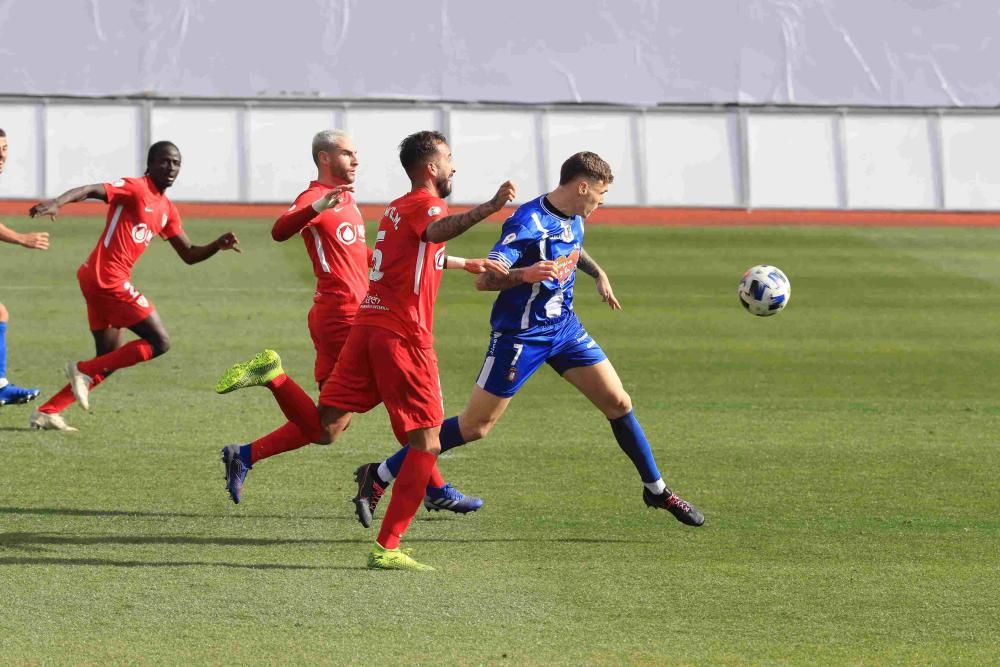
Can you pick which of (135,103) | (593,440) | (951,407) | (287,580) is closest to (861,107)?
(135,103)

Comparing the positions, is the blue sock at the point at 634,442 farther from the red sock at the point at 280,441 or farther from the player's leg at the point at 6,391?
the player's leg at the point at 6,391

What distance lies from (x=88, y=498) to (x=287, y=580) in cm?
230

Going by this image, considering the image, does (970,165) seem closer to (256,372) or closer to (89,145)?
(89,145)

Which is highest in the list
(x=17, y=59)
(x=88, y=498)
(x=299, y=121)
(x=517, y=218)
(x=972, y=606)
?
(x=17, y=59)

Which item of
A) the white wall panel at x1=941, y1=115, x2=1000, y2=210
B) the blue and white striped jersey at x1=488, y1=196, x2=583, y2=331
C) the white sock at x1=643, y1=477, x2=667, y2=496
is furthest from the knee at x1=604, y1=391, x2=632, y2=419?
the white wall panel at x1=941, y1=115, x2=1000, y2=210

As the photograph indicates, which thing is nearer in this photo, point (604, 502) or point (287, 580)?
point (287, 580)

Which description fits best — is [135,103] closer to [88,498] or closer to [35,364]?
[35,364]

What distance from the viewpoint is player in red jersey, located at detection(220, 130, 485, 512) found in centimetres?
871

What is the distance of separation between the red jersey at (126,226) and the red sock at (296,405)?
345cm

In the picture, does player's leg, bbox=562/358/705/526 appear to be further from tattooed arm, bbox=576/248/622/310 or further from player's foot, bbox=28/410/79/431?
player's foot, bbox=28/410/79/431

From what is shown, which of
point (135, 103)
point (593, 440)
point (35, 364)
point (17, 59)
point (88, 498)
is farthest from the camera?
point (17, 59)

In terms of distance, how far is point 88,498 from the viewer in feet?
30.5

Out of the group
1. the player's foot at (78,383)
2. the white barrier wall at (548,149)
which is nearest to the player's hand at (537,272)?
the player's foot at (78,383)

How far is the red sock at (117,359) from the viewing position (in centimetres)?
1159
